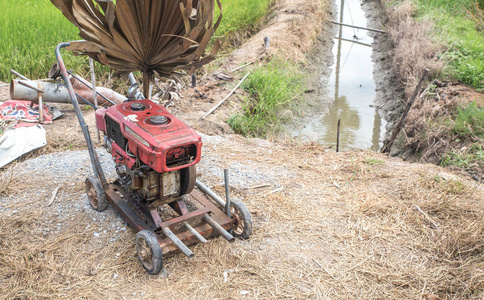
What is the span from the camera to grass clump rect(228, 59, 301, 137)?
6.39m

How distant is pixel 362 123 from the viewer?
26.0ft

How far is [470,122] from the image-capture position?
5.82 metres

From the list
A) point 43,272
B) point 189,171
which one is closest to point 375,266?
point 189,171

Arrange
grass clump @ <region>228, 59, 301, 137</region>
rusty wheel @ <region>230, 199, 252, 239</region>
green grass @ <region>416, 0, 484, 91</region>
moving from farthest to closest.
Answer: green grass @ <region>416, 0, 484, 91</region>, grass clump @ <region>228, 59, 301, 137</region>, rusty wheel @ <region>230, 199, 252, 239</region>

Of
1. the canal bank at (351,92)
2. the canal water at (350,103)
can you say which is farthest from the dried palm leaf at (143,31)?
the canal bank at (351,92)

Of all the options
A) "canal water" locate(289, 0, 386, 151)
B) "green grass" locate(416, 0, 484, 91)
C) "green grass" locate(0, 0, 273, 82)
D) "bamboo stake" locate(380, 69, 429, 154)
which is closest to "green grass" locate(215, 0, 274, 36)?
"canal water" locate(289, 0, 386, 151)

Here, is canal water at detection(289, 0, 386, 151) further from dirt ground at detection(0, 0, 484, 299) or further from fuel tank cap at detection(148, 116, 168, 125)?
fuel tank cap at detection(148, 116, 168, 125)

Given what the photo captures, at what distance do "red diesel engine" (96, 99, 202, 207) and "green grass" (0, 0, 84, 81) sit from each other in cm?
354

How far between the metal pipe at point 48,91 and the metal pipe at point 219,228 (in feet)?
8.91

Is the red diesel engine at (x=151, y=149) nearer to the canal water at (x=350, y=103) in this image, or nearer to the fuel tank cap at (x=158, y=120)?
the fuel tank cap at (x=158, y=120)

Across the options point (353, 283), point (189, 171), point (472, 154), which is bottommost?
point (353, 283)

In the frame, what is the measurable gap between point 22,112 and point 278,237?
365 centimetres

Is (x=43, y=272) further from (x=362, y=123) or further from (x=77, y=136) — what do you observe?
(x=362, y=123)

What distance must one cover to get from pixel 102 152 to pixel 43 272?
1844 mm
